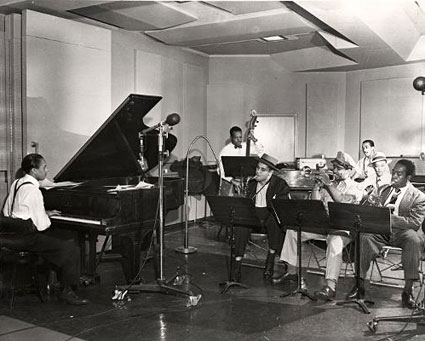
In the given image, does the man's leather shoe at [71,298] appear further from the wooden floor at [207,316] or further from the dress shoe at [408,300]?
the dress shoe at [408,300]

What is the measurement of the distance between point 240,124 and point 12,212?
18.3 feet

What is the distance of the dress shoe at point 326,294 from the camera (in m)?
4.84

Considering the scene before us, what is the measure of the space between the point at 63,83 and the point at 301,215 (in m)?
3.28

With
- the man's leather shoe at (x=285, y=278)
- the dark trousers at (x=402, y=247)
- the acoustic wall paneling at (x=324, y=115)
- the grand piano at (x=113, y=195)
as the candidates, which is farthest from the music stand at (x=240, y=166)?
the acoustic wall paneling at (x=324, y=115)

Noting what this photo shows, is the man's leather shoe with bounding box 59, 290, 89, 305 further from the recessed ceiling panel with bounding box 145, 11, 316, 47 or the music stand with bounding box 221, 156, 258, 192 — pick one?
the recessed ceiling panel with bounding box 145, 11, 316, 47

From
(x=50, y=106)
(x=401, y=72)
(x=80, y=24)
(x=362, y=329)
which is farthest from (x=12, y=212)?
(x=401, y=72)

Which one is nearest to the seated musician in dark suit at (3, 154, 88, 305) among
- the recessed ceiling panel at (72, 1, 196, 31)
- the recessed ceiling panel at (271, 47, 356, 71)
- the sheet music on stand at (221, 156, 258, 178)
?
the recessed ceiling panel at (72, 1, 196, 31)

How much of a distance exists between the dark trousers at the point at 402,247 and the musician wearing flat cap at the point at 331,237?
0.21 meters

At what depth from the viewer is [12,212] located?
4.73 m

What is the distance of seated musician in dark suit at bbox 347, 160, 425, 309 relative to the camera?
185 inches

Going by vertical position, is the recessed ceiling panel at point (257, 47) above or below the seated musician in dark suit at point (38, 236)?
above

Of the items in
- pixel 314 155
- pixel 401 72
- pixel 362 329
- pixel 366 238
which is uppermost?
pixel 401 72

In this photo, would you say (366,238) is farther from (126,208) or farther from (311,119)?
(311,119)

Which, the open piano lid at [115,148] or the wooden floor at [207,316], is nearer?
the wooden floor at [207,316]
